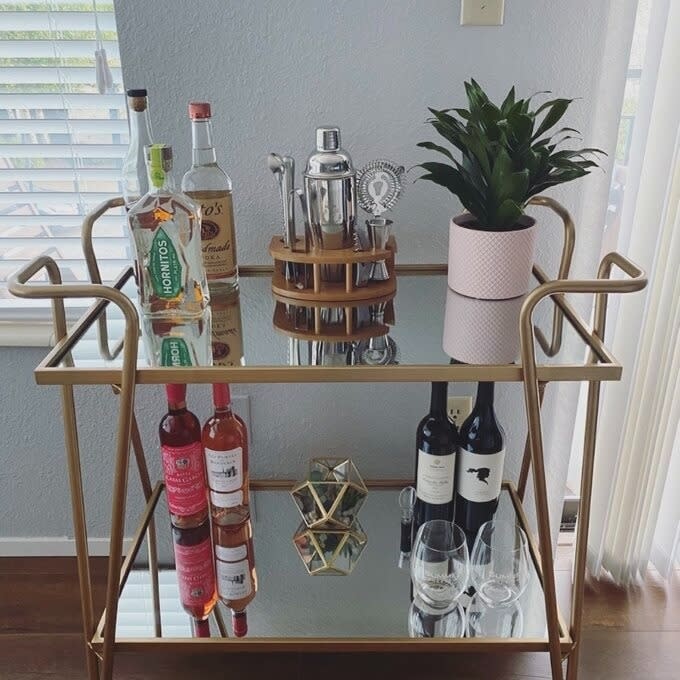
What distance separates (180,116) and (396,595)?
2.69ft

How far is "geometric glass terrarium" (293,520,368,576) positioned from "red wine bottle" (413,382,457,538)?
151mm

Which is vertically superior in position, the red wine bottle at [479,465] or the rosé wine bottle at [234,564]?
the red wine bottle at [479,465]

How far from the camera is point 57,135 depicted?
4.46 ft

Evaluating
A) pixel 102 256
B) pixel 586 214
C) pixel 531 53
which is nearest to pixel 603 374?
pixel 586 214

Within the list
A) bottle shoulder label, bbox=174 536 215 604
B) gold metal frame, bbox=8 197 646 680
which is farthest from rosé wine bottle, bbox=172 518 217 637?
gold metal frame, bbox=8 197 646 680

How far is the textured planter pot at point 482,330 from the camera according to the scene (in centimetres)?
94

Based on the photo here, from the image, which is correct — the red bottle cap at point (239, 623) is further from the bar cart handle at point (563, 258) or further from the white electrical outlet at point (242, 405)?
the bar cart handle at point (563, 258)

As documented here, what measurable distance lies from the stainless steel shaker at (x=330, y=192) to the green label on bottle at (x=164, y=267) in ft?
0.66

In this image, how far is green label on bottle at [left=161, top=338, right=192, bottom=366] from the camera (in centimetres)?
93

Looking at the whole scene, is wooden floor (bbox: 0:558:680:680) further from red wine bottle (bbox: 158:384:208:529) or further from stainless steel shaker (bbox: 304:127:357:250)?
stainless steel shaker (bbox: 304:127:357:250)

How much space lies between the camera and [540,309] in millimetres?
1187

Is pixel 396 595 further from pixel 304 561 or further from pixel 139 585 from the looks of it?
pixel 139 585

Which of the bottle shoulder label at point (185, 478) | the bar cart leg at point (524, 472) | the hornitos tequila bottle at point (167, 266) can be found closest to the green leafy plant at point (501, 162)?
the hornitos tequila bottle at point (167, 266)

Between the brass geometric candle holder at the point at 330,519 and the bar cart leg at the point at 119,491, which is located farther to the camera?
the brass geometric candle holder at the point at 330,519
